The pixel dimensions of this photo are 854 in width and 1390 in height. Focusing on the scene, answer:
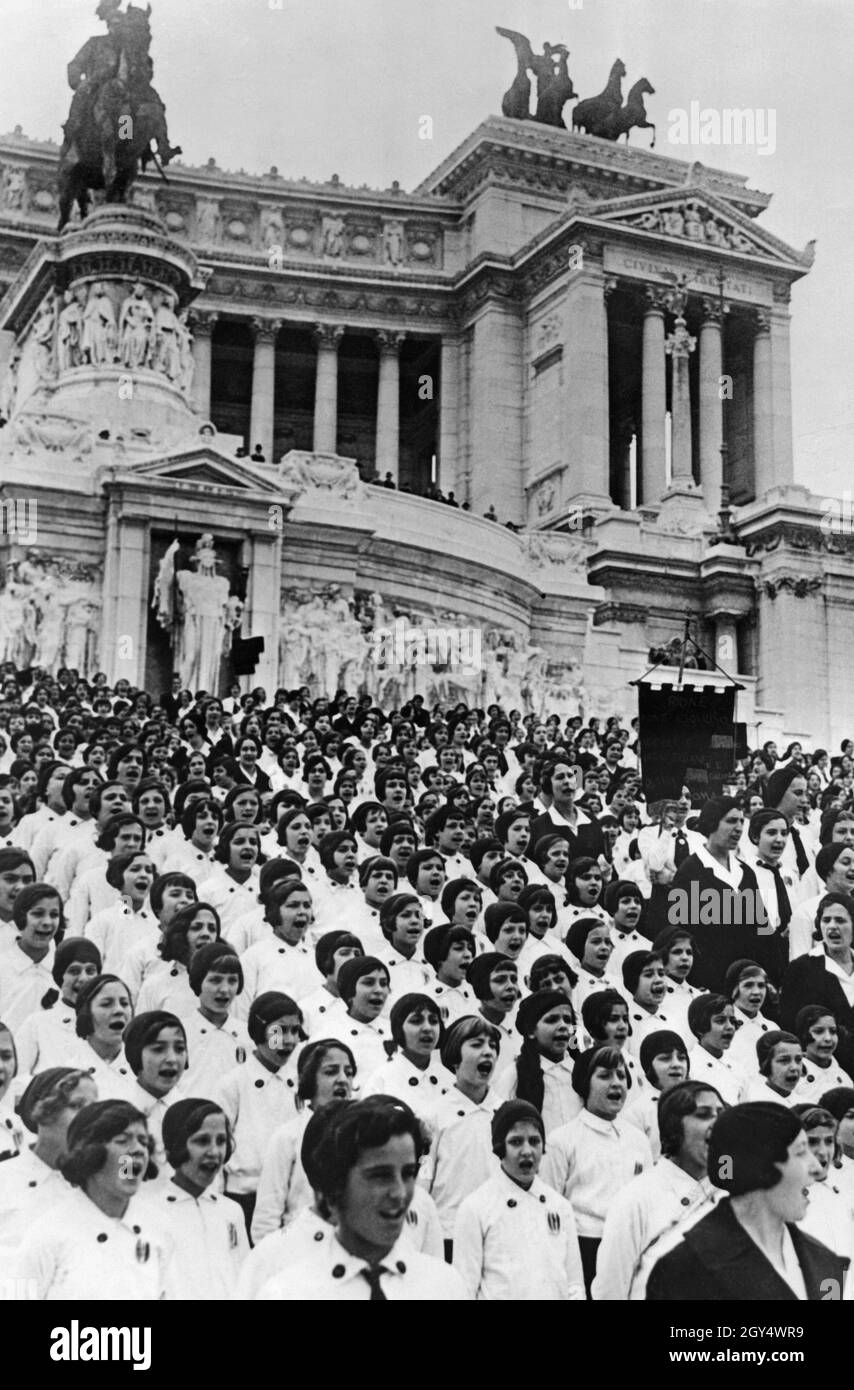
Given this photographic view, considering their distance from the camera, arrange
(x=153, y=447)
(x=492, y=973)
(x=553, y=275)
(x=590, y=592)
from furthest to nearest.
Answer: (x=553, y=275) < (x=590, y=592) < (x=153, y=447) < (x=492, y=973)

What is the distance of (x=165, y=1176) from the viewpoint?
30.6 feet

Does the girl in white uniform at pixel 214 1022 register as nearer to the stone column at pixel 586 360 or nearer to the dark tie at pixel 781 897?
the dark tie at pixel 781 897

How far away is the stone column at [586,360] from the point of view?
62.2 metres

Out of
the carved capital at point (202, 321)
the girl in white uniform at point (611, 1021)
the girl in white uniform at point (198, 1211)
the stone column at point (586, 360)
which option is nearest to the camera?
the girl in white uniform at point (198, 1211)

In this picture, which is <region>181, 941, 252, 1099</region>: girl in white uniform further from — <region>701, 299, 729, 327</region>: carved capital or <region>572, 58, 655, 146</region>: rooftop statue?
<region>572, 58, 655, 146</region>: rooftop statue

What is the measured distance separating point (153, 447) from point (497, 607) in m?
9.68

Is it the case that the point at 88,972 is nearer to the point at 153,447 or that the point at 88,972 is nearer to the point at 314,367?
the point at 153,447

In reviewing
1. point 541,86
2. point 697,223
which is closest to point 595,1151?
point 697,223

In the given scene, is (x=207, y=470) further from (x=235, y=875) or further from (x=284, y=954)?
(x=284, y=954)

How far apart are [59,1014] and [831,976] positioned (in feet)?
20.0

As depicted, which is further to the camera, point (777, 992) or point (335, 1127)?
point (777, 992)

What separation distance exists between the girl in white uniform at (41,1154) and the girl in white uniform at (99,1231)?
208 mm

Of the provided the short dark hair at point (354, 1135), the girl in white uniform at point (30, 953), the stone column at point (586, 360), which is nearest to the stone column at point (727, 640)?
the stone column at point (586, 360)
